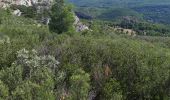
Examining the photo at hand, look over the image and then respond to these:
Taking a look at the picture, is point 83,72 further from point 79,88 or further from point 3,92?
point 3,92

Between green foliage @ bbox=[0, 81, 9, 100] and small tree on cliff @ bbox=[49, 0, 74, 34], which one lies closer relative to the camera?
green foliage @ bbox=[0, 81, 9, 100]

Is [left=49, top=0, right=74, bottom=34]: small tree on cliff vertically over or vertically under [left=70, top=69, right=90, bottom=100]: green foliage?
under

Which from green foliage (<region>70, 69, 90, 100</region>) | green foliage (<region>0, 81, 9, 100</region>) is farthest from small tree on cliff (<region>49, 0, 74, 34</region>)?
green foliage (<region>0, 81, 9, 100</region>)

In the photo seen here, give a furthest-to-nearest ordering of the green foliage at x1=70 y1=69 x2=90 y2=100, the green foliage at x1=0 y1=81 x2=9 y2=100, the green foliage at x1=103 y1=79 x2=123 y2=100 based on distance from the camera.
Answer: the green foliage at x1=103 y1=79 x2=123 y2=100, the green foliage at x1=70 y1=69 x2=90 y2=100, the green foliage at x1=0 y1=81 x2=9 y2=100

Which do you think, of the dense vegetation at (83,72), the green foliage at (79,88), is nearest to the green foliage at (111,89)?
the dense vegetation at (83,72)

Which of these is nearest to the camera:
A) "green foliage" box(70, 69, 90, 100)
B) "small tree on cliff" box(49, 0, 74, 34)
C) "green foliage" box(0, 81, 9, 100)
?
"green foliage" box(0, 81, 9, 100)

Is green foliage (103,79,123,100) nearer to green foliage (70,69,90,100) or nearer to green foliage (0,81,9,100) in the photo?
green foliage (70,69,90,100)

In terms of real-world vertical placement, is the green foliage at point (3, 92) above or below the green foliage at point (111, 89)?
above

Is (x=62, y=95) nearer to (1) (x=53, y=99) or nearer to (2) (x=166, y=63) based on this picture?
(1) (x=53, y=99)

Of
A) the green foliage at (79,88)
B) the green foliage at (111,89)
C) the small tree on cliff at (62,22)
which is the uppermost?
the green foliage at (79,88)

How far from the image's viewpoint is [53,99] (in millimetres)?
26078

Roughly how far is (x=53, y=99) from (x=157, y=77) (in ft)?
31.7

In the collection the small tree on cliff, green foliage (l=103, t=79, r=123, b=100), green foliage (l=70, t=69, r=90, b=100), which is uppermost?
green foliage (l=70, t=69, r=90, b=100)

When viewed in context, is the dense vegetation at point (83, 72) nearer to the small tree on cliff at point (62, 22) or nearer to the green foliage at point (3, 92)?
the green foliage at point (3, 92)
